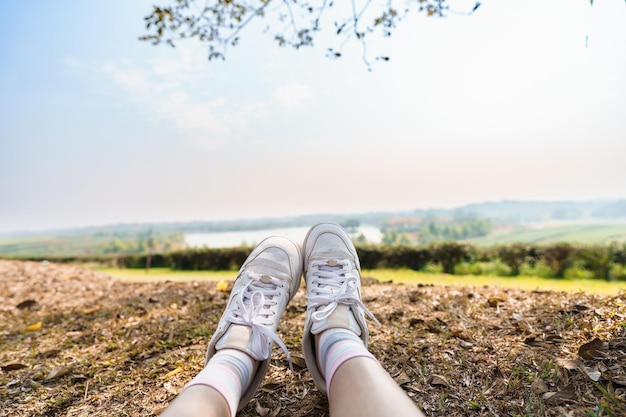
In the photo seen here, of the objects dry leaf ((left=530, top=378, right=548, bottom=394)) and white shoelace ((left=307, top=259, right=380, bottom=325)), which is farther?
white shoelace ((left=307, top=259, right=380, bottom=325))

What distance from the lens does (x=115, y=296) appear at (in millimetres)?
3861

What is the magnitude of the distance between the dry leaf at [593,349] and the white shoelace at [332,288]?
0.86 metres

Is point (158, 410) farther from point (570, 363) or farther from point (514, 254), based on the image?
point (514, 254)

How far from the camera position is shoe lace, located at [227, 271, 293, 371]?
1.62 meters

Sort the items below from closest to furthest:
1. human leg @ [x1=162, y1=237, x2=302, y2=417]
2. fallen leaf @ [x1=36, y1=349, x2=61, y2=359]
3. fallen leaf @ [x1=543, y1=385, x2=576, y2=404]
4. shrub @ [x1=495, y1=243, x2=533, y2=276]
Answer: human leg @ [x1=162, y1=237, x2=302, y2=417]
fallen leaf @ [x1=543, y1=385, x2=576, y2=404]
fallen leaf @ [x1=36, y1=349, x2=61, y2=359]
shrub @ [x1=495, y1=243, x2=533, y2=276]

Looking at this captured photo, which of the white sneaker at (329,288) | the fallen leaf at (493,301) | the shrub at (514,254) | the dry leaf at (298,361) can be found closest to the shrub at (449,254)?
the shrub at (514,254)

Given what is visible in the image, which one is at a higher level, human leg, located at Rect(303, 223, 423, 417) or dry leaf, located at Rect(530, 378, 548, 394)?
human leg, located at Rect(303, 223, 423, 417)

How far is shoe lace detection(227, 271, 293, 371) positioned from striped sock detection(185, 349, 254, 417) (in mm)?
91

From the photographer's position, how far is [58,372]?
200cm

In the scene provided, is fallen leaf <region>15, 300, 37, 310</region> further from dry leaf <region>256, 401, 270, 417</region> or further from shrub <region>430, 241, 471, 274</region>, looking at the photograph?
shrub <region>430, 241, 471, 274</region>

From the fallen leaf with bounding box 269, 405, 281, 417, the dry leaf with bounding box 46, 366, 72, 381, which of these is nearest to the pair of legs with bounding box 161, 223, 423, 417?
the fallen leaf with bounding box 269, 405, 281, 417

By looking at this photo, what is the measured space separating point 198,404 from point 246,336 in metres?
0.49

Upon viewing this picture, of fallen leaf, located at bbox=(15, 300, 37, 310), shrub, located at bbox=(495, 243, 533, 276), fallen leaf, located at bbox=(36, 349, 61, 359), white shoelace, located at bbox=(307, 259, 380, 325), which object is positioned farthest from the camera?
shrub, located at bbox=(495, 243, 533, 276)

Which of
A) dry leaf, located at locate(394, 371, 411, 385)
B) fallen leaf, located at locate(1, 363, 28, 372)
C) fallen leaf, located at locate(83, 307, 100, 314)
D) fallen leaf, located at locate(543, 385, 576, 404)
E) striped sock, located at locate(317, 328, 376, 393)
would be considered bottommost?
fallen leaf, located at locate(1, 363, 28, 372)
